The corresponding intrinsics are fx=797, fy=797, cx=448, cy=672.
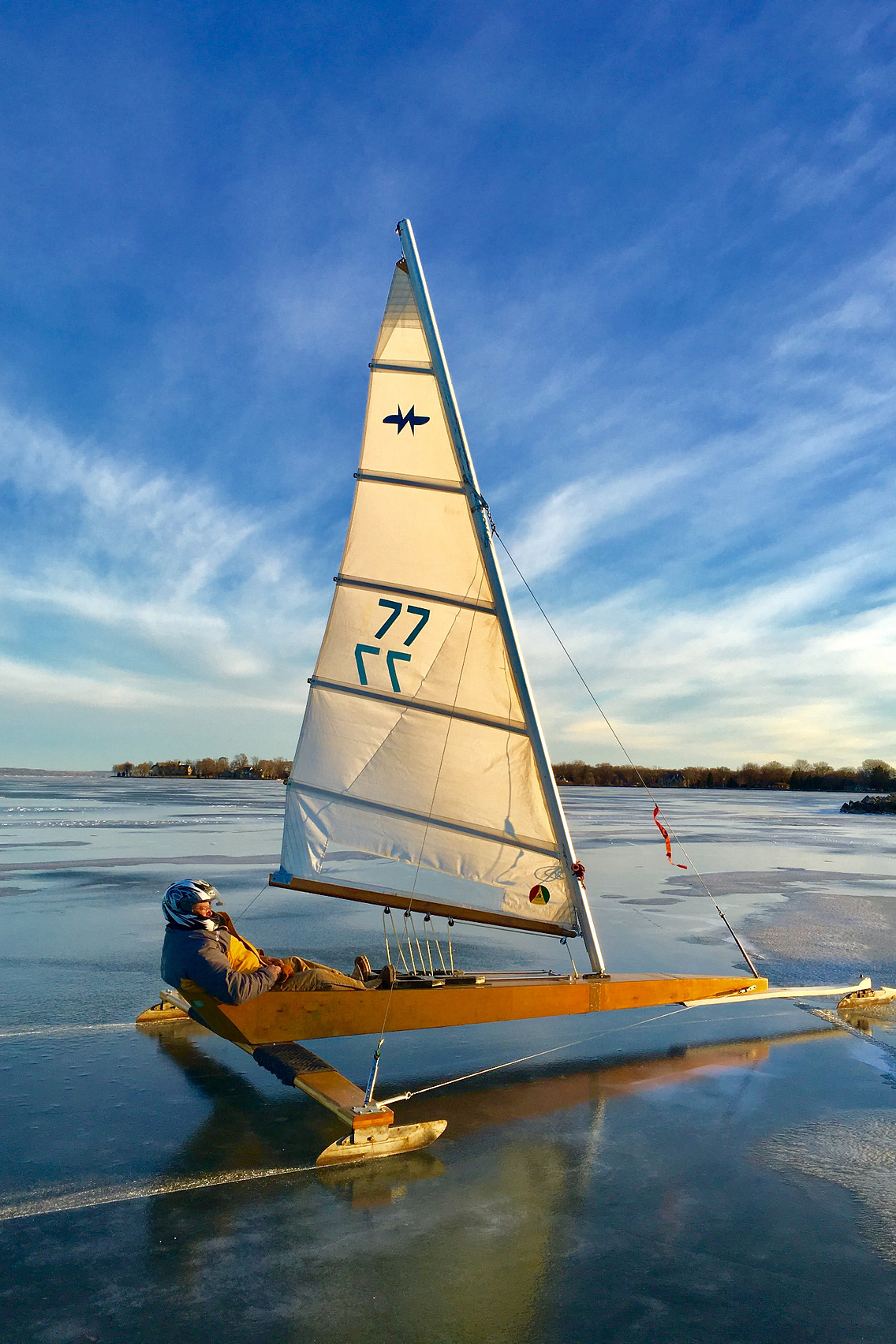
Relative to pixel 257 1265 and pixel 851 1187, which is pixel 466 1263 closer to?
pixel 257 1265

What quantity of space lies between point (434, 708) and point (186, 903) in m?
2.07

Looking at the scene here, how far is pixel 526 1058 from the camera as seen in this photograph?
213 inches

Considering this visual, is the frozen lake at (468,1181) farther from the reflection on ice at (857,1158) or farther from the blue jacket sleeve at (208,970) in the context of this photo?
the blue jacket sleeve at (208,970)

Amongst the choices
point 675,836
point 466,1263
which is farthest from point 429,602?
point 675,836

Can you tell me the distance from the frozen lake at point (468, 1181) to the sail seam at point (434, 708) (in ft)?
7.37

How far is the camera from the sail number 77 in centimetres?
567

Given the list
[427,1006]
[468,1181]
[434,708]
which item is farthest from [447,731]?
[468,1181]

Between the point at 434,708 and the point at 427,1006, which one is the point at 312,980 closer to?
the point at 427,1006

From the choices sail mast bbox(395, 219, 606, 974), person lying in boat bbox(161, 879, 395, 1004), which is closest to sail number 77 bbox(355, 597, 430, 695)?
sail mast bbox(395, 219, 606, 974)

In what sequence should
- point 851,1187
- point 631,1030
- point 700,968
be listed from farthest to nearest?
point 700,968, point 631,1030, point 851,1187

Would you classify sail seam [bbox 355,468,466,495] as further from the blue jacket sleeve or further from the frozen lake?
the frozen lake

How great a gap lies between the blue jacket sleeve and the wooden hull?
0.43 ft

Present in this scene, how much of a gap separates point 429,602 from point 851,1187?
401 cm

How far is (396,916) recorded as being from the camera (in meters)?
10.4
